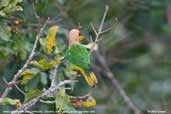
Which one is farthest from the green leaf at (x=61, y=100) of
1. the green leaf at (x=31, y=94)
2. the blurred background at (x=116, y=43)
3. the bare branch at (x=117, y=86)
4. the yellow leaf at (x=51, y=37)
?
the bare branch at (x=117, y=86)

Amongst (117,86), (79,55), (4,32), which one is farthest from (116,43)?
(79,55)

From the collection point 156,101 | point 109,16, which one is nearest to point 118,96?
point 156,101

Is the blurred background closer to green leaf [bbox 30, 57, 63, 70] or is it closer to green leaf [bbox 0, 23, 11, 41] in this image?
green leaf [bbox 0, 23, 11, 41]

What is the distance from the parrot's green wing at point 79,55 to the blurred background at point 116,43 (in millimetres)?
232

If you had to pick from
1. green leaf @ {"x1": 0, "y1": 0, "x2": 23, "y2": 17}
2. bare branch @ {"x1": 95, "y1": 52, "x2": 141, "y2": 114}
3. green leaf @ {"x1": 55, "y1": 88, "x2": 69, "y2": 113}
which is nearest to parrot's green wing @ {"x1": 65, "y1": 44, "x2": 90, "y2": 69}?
green leaf @ {"x1": 55, "y1": 88, "x2": 69, "y2": 113}

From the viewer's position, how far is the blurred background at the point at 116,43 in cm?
209

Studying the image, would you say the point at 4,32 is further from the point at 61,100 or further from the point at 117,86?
the point at 117,86

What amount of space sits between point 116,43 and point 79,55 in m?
→ 1.72

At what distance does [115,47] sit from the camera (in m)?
3.42

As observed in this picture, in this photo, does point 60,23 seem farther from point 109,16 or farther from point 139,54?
point 139,54

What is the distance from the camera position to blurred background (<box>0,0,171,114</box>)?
209cm

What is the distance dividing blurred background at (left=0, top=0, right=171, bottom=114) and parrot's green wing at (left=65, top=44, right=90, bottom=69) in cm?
23

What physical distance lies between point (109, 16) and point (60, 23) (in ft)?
0.88

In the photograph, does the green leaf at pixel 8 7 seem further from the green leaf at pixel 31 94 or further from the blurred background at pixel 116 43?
the green leaf at pixel 31 94
